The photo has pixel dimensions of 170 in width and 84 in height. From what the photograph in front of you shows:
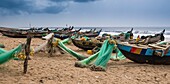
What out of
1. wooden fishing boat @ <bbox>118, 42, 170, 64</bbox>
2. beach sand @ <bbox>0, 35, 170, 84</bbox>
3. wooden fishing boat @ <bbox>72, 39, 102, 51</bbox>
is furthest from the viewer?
wooden fishing boat @ <bbox>72, 39, 102, 51</bbox>

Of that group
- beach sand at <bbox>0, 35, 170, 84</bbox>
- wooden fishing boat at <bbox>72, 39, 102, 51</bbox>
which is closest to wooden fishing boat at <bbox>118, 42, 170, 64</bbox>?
beach sand at <bbox>0, 35, 170, 84</bbox>

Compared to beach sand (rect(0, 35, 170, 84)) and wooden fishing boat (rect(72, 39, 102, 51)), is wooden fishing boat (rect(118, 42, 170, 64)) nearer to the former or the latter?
beach sand (rect(0, 35, 170, 84))

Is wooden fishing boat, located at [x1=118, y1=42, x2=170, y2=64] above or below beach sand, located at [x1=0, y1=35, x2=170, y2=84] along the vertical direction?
above

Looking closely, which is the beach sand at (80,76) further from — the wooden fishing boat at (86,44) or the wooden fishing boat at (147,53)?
the wooden fishing boat at (86,44)

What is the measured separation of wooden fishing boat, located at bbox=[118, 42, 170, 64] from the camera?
7484 millimetres

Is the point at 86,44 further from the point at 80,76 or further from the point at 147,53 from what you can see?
the point at 80,76

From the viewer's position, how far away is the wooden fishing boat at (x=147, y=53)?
7.48 metres

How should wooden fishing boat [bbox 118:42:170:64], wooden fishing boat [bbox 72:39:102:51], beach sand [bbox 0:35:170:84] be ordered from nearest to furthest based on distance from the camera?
beach sand [bbox 0:35:170:84] → wooden fishing boat [bbox 118:42:170:64] → wooden fishing boat [bbox 72:39:102:51]

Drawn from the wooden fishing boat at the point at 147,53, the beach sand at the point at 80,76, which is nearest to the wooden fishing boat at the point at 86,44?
the wooden fishing boat at the point at 147,53

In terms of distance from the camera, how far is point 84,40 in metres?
12.1

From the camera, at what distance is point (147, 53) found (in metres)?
7.61

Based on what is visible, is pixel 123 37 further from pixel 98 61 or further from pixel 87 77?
pixel 87 77

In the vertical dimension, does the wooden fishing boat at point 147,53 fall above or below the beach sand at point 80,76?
above

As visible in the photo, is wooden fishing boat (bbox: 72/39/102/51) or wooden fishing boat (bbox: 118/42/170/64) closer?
wooden fishing boat (bbox: 118/42/170/64)
